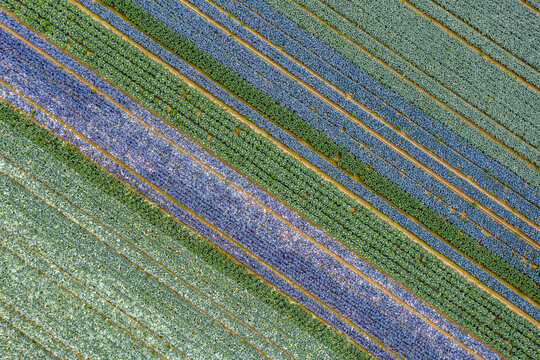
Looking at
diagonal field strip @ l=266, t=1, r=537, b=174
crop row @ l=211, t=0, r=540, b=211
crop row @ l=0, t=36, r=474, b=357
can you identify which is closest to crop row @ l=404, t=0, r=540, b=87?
diagonal field strip @ l=266, t=1, r=537, b=174

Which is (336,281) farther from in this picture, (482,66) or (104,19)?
(104,19)

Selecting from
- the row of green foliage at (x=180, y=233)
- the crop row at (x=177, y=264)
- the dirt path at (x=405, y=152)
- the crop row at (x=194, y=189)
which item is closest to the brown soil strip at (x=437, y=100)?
the dirt path at (x=405, y=152)

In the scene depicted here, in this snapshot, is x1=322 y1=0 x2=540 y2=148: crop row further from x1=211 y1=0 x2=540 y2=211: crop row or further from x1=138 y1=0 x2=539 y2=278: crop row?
x1=138 y1=0 x2=539 y2=278: crop row

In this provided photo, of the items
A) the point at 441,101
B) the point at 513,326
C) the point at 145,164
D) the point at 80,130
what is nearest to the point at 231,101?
the point at 145,164

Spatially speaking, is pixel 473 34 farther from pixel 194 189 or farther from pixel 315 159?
pixel 194 189

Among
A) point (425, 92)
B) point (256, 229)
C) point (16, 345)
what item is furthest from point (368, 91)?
point (16, 345)

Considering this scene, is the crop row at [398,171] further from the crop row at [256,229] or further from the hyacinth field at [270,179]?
the crop row at [256,229]
